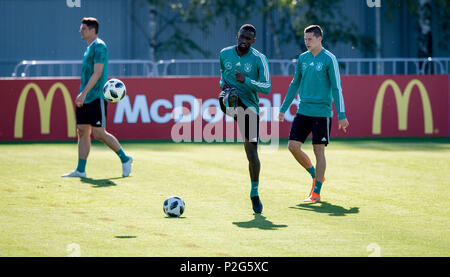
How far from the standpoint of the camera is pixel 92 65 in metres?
12.7

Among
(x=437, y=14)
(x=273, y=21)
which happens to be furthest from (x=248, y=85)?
(x=437, y=14)

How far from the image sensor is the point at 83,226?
8.71m

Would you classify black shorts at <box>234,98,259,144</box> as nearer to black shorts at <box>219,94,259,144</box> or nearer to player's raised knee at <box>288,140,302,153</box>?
black shorts at <box>219,94,259,144</box>

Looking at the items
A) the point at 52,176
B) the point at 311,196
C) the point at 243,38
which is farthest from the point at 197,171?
the point at 243,38

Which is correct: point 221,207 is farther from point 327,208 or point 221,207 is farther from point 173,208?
point 327,208

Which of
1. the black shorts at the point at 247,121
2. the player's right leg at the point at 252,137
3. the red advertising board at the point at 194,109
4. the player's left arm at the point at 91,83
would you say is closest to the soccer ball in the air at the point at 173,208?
the player's right leg at the point at 252,137

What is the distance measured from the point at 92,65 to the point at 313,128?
381cm

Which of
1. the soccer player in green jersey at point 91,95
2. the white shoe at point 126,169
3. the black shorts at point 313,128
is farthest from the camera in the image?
the white shoe at point 126,169

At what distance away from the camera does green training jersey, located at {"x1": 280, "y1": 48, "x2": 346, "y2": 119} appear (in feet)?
34.9

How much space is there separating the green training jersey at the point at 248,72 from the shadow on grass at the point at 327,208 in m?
1.35

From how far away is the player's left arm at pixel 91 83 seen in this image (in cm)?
1248

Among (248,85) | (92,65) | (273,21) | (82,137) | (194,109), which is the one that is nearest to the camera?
(248,85)

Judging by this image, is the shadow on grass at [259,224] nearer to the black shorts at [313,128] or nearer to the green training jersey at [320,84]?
the black shorts at [313,128]
